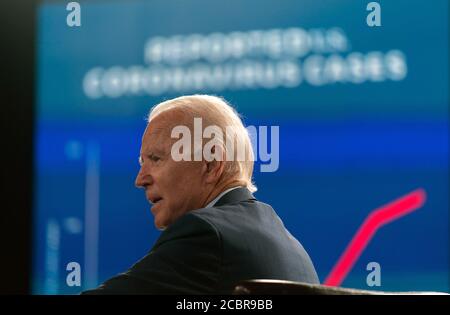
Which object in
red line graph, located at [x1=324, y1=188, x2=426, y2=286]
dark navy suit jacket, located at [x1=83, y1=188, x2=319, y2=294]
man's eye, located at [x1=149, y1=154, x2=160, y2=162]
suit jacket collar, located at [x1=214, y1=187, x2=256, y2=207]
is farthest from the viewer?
red line graph, located at [x1=324, y1=188, x2=426, y2=286]

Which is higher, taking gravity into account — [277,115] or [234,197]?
[277,115]

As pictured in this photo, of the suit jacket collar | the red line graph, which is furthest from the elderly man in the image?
the red line graph

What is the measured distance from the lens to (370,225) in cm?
312

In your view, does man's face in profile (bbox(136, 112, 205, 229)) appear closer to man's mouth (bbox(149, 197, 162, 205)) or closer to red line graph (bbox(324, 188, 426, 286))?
man's mouth (bbox(149, 197, 162, 205))

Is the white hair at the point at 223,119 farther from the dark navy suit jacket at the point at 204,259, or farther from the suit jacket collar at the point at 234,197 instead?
the dark navy suit jacket at the point at 204,259

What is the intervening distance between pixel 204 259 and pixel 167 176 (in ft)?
1.36

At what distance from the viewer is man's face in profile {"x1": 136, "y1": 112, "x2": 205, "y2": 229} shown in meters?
1.81

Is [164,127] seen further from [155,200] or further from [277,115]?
[277,115]

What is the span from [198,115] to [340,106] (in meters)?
A: 1.59

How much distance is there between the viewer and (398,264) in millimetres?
3086

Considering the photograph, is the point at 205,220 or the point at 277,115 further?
the point at 277,115

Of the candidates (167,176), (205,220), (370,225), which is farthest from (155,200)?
(370,225)

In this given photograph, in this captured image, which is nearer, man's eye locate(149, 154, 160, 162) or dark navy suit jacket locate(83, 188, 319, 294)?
dark navy suit jacket locate(83, 188, 319, 294)

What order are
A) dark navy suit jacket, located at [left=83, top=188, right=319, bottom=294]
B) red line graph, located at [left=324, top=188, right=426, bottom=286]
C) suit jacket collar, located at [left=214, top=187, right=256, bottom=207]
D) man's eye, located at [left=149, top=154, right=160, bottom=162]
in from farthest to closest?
red line graph, located at [left=324, top=188, right=426, bottom=286]
man's eye, located at [left=149, top=154, right=160, bottom=162]
suit jacket collar, located at [left=214, top=187, right=256, bottom=207]
dark navy suit jacket, located at [left=83, top=188, right=319, bottom=294]
